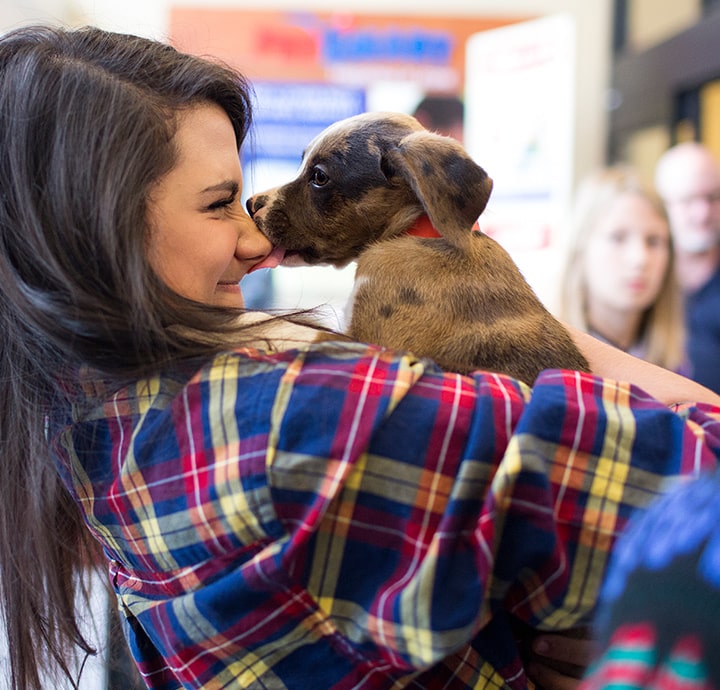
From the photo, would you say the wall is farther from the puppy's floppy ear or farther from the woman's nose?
the woman's nose

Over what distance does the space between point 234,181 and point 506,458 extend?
0.54m

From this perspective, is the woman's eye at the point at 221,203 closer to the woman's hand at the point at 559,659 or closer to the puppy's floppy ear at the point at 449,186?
the puppy's floppy ear at the point at 449,186

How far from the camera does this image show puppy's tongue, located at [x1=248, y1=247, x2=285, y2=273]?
4.33 ft

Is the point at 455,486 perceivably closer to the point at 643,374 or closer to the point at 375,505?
the point at 375,505

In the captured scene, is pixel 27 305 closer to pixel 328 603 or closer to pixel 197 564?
pixel 197 564

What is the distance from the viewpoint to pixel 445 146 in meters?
1.39

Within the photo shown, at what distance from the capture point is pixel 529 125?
5141mm

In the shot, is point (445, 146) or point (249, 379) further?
point (445, 146)

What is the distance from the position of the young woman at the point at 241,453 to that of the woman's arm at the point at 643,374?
0.03m

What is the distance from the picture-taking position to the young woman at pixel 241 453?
806 millimetres

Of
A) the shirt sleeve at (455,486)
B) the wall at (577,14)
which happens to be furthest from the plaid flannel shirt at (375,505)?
the wall at (577,14)

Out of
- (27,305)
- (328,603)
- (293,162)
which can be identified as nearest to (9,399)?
(27,305)

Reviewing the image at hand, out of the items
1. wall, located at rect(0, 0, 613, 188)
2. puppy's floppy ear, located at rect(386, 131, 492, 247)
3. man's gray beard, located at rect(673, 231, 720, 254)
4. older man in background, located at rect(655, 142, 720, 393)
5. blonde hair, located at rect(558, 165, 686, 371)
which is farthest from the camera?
wall, located at rect(0, 0, 613, 188)

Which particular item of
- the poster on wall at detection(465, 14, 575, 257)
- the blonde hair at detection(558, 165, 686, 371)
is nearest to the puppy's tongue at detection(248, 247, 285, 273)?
the blonde hair at detection(558, 165, 686, 371)
